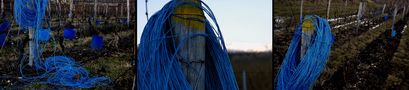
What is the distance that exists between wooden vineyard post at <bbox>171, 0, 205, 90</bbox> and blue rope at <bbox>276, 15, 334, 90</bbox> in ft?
4.51

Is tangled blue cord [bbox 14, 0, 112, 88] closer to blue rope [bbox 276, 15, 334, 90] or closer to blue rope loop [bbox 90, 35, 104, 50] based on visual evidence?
blue rope loop [bbox 90, 35, 104, 50]

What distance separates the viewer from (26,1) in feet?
12.6

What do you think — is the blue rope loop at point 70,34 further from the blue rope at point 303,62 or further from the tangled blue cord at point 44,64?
the blue rope at point 303,62

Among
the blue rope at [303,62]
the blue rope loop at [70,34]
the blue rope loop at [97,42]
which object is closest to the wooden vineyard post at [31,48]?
the blue rope loop at [70,34]

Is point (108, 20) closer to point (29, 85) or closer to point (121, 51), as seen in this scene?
point (121, 51)

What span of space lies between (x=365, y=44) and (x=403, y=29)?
1.12ft

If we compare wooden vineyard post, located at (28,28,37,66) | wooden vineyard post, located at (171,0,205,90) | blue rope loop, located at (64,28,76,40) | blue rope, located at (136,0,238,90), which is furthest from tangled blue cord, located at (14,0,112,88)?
wooden vineyard post, located at (171,0,205,90)

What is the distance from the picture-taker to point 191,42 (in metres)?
2.22

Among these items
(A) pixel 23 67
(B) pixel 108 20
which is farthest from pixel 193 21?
(A) pixel 23 67

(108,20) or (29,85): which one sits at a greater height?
(108,20)

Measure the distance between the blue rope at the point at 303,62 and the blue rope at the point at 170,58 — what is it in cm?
105

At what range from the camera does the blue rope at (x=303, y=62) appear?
11.7 feet

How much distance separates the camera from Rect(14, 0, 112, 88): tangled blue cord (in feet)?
12.4

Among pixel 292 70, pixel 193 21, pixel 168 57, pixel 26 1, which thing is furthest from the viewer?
pixel 26 1
